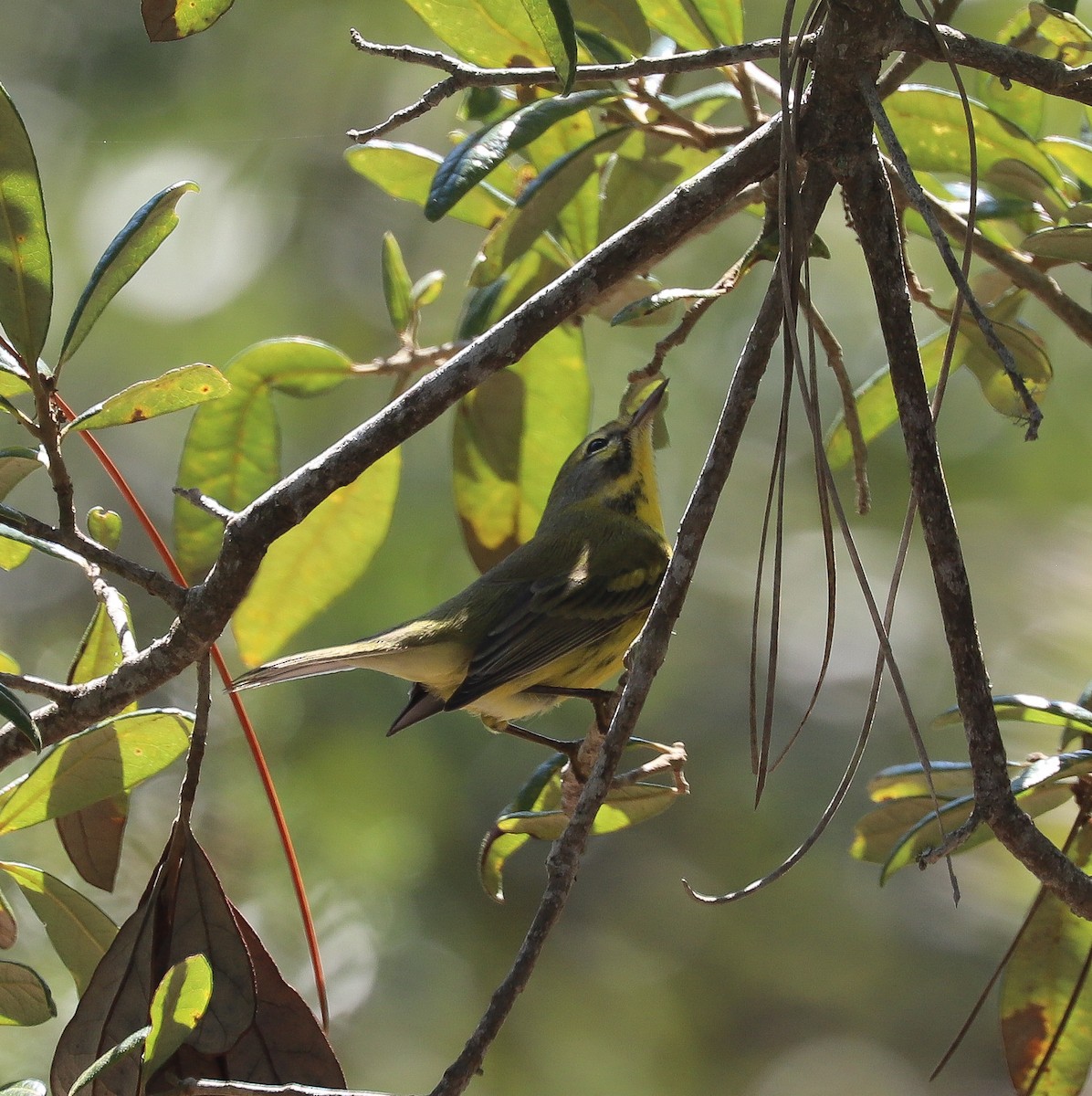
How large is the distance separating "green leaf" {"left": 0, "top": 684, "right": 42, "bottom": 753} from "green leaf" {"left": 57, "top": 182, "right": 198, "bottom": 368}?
43 centimetres

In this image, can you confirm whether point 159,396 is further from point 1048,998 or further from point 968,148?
point 1048,998

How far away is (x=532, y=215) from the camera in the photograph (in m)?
1.76

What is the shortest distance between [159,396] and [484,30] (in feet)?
2.44

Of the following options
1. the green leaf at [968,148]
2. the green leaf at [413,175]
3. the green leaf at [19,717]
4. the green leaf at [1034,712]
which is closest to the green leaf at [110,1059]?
Result: the green leaf at [19,717]

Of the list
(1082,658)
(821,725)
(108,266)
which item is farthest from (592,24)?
(821,725)

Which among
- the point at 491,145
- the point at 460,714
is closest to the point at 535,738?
the point at 491,145

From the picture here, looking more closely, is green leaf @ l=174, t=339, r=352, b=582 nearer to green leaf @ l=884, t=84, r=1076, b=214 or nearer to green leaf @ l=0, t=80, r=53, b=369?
green leaf @ l=0, t=80, r=53, b=369

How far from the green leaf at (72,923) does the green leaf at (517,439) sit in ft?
2.97

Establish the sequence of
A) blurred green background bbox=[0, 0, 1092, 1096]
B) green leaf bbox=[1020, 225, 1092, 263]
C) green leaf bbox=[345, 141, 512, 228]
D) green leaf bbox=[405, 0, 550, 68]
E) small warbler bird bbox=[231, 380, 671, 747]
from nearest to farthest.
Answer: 1. green leaf bbox=[1020, 225, 1092, 263]
2. green leaf bbox=[405, 0, 550, 68]
3. green leaf bbox=[345, 141, 512, 228]
4. small warbler bird bbox=[231, 380, 671, 747]
5. blurred green background bbox=[0, 0, 1092, 1096]

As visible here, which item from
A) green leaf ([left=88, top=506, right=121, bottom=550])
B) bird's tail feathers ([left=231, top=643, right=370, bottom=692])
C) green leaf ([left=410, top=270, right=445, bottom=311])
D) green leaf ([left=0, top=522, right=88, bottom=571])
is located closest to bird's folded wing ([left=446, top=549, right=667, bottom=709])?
bird's tail feathers ([left=231, top=643, right=370, bottom=692])

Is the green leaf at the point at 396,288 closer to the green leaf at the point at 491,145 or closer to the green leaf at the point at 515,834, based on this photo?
the green leaf at the point at 491,145

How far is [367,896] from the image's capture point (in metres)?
3.58

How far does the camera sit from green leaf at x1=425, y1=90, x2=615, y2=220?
1489 millimetres

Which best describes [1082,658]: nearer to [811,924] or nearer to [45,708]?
[811,924]
